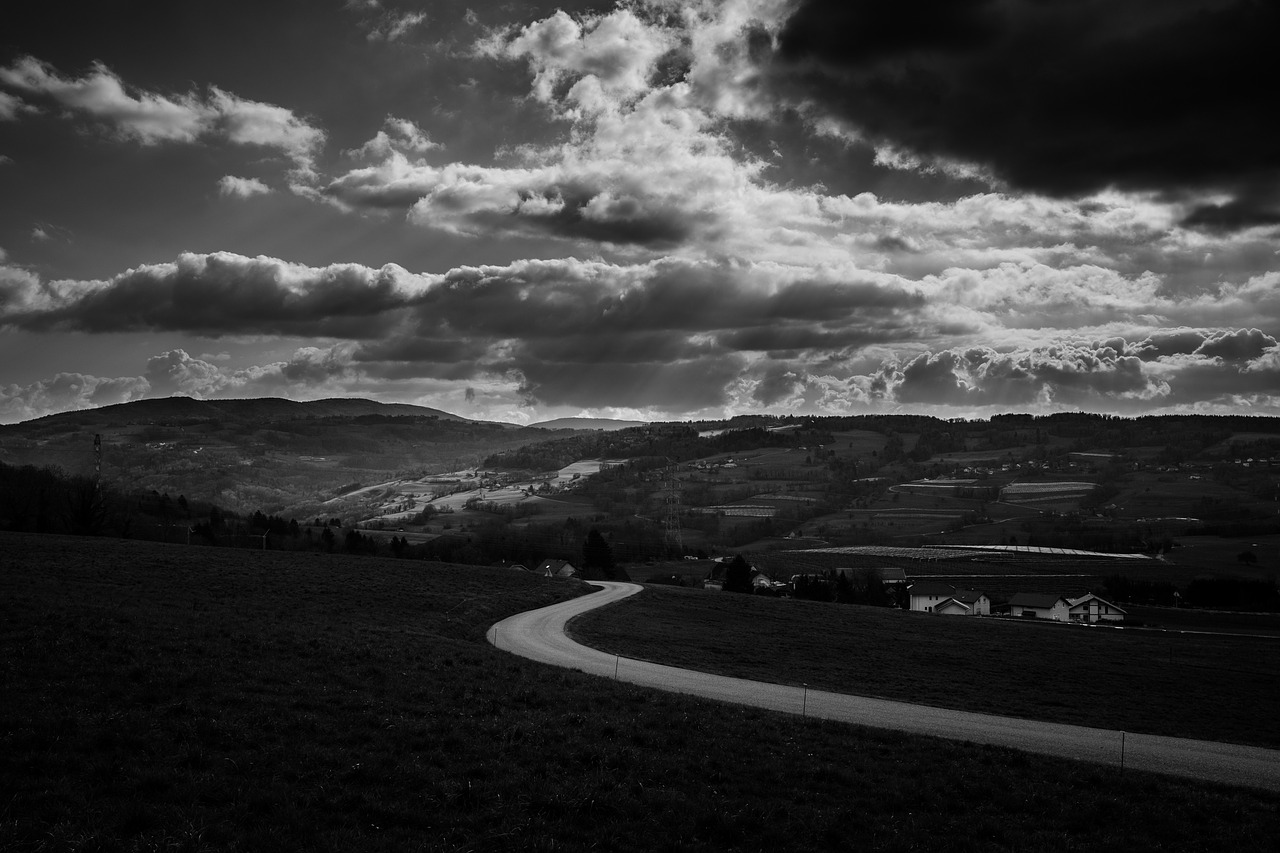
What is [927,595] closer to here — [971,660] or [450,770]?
[971,660]

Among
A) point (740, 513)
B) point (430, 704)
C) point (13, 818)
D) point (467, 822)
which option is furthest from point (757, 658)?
point (740, 513)

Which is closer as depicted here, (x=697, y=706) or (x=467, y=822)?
(x=467, y=822)

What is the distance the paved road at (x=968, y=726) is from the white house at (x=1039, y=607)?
82.2 metres

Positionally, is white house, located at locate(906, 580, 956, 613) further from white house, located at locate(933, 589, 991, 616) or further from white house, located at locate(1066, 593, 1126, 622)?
white house, located at locate(1066, 593, 1126, 622)

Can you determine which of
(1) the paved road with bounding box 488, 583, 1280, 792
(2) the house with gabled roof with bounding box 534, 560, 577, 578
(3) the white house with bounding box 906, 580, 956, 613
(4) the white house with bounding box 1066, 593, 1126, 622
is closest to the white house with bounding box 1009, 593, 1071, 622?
(4) the white house with bounding box 1066, 593, 1126, 622

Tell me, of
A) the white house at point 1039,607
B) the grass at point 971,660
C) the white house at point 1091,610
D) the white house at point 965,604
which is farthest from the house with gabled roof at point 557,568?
the white house at point 1091,610

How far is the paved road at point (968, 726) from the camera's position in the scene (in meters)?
18.6

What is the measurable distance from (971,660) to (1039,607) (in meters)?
64.1

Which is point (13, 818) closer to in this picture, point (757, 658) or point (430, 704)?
point (430, 704)

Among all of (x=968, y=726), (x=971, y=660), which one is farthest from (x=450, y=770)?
(x=971, y=660)

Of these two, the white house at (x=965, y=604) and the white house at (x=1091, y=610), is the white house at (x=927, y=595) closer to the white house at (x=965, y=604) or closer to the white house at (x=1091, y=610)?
the white house at (x=965, y=604)

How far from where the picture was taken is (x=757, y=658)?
36969 mm

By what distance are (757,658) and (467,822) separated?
91.9ft

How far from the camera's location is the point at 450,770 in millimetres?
12609
